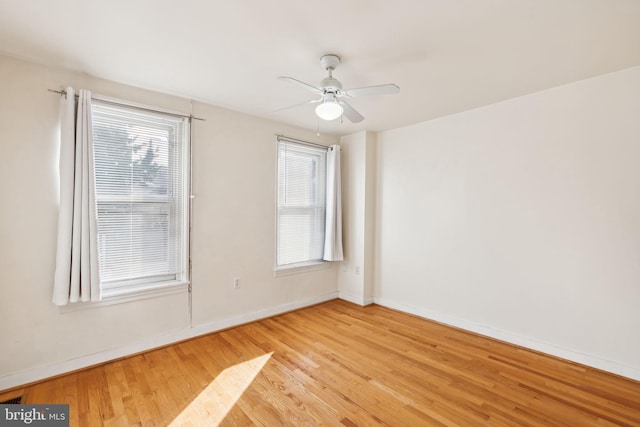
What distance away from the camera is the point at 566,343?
2666 millimetres

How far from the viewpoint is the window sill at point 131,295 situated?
241cm

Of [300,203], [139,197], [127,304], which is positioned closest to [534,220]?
[300,203]

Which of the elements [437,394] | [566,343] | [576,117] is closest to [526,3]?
[576,117]

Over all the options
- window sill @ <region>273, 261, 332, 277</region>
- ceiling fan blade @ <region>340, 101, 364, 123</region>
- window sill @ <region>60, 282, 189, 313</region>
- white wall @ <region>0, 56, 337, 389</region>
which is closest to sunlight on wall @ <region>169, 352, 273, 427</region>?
white wall @ <region>0, 56, 337, 389</region>

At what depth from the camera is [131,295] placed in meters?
2.67

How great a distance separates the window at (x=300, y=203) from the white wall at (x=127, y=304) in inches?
7.2

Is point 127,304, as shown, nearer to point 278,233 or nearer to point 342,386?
point 278,233

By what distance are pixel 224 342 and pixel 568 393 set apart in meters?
2.92

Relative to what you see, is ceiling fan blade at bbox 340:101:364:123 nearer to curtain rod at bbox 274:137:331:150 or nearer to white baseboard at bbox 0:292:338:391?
curtain rod at bbox 274:137:331:150

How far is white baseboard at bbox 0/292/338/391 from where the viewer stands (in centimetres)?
220

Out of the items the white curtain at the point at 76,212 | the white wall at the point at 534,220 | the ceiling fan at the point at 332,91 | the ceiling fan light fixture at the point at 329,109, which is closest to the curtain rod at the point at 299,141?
the white wall at the point at 534,220

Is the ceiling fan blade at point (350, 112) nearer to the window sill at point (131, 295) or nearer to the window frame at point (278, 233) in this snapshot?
the window frame at point (278, 233)

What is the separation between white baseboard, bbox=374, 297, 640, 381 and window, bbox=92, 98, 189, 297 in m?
2.88

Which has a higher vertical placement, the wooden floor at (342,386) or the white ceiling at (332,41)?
the white ceiling at (332,41)
